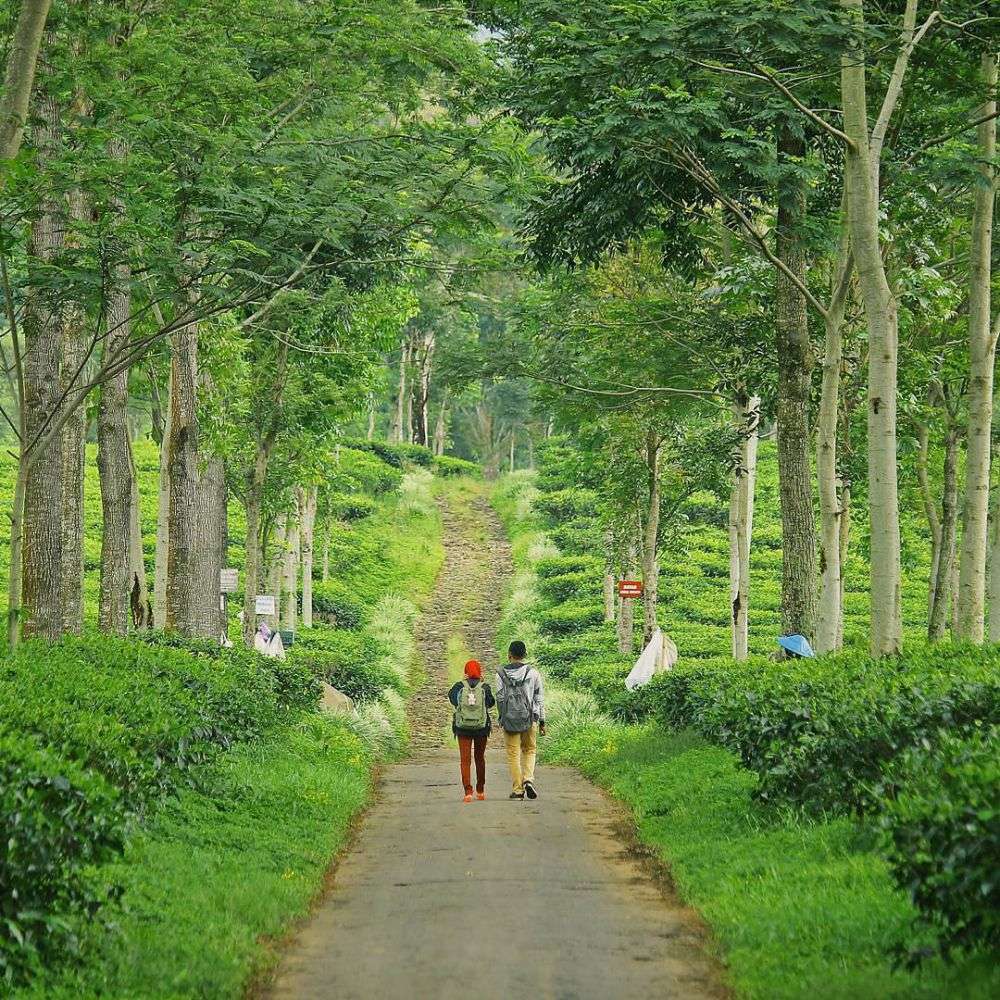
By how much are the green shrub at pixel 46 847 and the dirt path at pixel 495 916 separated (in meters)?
1.24

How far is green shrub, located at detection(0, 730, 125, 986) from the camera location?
6.26 meters

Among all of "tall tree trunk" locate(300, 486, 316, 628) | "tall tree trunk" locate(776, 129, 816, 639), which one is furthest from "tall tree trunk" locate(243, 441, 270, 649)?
"tall tree trunk" locate(776, 129, 816, 639)

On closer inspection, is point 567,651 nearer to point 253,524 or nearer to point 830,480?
point 253,524

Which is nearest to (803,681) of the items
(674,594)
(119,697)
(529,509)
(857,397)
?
(119,697)

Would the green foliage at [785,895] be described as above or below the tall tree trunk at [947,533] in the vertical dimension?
below

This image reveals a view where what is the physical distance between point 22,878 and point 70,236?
969 cm

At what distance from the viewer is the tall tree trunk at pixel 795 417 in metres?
15.9

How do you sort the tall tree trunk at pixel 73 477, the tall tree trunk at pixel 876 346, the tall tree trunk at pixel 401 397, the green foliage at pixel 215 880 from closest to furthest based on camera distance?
1. the green foliage at pixel 215 880
2. the tall tree trunk at pixel 876 346
3. the tall tree trunk at pixel 73 477
4. the tall tree trunk at pixel 401 397

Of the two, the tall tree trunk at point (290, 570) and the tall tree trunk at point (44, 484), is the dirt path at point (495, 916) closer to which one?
the tall tree trunk at point (44, 484)

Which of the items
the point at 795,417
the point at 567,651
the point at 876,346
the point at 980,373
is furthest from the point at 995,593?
the point at 567,651

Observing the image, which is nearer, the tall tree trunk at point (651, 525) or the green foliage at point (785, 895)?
the green foliage at point (785, 895)

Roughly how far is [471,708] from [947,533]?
393 inches

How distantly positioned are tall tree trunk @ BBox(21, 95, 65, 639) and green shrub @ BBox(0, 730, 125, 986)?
6.98 m

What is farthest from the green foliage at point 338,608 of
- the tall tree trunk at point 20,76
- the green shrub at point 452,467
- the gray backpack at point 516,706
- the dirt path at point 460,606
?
the tall tree trunk at point 20,76
